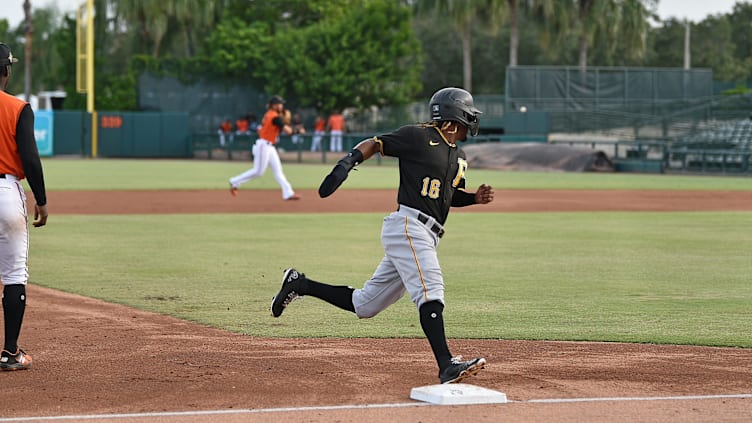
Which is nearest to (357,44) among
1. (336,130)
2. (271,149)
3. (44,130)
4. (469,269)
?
(336,130)

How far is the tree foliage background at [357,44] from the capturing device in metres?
56.5

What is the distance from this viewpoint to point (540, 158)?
130 feet

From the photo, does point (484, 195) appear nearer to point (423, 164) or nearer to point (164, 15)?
point (423, 164)

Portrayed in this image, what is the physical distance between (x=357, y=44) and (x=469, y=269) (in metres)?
45.3

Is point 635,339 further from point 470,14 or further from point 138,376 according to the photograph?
point 470,14

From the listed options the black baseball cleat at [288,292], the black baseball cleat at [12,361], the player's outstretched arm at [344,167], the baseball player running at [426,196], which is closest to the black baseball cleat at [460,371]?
the baseball player running at [426,196]

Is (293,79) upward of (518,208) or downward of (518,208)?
upward

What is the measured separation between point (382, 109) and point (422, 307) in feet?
168

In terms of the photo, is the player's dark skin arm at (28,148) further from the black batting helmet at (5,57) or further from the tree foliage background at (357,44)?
the tree foliage background at (357,44)

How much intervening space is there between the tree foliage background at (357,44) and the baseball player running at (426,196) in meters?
49.0

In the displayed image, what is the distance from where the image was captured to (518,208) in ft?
73.5

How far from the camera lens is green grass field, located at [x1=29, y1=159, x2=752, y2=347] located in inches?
360

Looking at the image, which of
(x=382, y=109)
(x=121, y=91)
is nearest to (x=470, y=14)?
(x=382, y=109)

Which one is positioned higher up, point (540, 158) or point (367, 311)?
point (540, 158)
